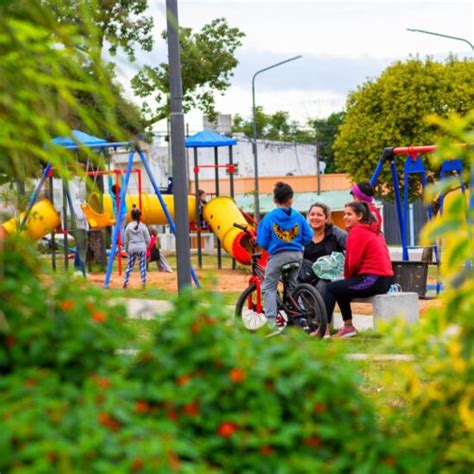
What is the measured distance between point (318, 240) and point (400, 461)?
338 inches

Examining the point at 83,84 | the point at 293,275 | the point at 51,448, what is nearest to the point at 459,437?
the point at 51,448

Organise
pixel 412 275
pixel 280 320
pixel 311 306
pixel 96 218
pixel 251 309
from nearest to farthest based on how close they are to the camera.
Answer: pixel 311 306, pixel 280 320, pixel 251 309, pixel 412 275, pixel 96 218

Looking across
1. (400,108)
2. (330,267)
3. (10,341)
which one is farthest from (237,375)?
(400,108)

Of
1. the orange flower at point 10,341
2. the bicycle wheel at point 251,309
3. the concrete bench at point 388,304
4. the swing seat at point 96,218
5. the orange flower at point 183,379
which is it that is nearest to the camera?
the orange flower at point 183,379

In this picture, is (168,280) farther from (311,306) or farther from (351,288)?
(311,306)

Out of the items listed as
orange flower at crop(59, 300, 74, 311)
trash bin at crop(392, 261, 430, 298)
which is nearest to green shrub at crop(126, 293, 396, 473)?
orange flower at crop(59, 300, 74, 311)

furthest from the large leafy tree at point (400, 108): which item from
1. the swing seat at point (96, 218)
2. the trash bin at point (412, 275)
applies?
the trash bin at point (412, 275)

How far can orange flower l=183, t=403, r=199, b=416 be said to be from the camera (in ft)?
9.14

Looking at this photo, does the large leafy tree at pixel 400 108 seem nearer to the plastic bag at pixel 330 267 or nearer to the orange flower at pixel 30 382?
the plastic bag at pixel 330 267

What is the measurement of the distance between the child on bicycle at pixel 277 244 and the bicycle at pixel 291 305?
7 cm

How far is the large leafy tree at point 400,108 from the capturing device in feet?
125

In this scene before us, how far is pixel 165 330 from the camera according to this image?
3039 millimetres

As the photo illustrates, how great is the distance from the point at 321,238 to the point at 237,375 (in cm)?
867

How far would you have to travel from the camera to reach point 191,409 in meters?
2.79
